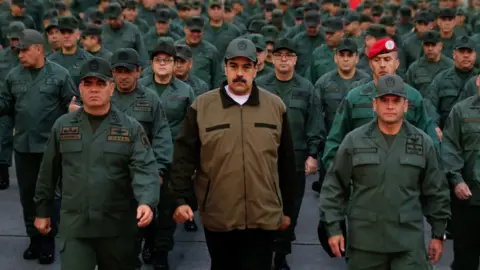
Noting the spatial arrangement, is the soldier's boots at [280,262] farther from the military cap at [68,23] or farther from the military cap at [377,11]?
the military cap at [377,11]

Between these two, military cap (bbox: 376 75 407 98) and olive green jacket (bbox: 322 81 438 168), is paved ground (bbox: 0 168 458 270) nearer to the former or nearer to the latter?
olive green jacket (bbox: 322 81 438 168)

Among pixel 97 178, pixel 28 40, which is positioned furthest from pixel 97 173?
pixel 28 40

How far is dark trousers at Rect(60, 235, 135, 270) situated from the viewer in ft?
18.2

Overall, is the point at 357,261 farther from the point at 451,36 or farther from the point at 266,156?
the point at 451,36

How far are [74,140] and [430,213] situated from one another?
2497 millimetres

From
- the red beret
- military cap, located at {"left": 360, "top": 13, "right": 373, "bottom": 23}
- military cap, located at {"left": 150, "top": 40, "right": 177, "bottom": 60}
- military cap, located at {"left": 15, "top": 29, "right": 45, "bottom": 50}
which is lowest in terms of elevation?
the red beret

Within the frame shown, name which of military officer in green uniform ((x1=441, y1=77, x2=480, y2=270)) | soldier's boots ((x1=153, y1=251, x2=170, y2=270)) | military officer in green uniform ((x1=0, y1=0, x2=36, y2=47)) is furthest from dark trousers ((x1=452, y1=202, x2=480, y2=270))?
military officer in green uniform ((x1=0, y1=0, x2=36, y2=47))

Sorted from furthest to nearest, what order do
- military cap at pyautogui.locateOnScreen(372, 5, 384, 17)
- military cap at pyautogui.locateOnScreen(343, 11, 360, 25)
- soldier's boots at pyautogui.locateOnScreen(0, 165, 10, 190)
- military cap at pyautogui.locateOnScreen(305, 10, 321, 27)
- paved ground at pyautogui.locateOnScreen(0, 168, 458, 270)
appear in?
military cap at pyautogui.locateOnScreen(372, 5, 384, 17)
military cap at pyautogui.locateOnScreen(343, 11, 360, 25)
military cap at pyautogui.locateOnScreen(305, 10, 321, 27)
soldier's boots at pyautogui.locateOnScreen(0, 165, 10, 190)
paved ground at pyautogui.locateOnScreen(0, 168, 458, 270)

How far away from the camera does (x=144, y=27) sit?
14.9 metres

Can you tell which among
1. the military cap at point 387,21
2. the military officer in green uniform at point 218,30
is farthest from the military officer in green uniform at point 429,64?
the military officer in green uniform at point 218,30

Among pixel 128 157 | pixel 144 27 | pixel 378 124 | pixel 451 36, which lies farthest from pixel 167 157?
pixel 144 27

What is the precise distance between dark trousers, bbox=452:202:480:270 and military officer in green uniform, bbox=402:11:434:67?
19.4 feet

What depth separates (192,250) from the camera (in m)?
8.23

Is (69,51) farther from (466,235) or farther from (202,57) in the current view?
(466,235)
